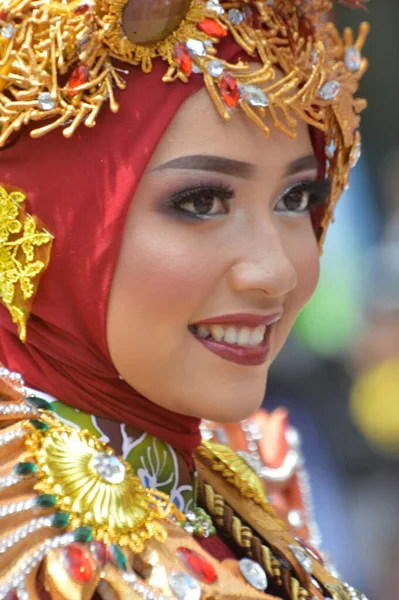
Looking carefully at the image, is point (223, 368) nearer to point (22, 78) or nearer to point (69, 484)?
point (69, 484)

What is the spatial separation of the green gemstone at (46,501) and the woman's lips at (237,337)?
1.09ft

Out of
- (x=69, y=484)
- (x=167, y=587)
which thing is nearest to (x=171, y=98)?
(x=69, y=484)

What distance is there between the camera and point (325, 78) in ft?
5.56

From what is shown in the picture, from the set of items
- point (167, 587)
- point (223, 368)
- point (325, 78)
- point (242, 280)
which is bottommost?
point (167, 587)

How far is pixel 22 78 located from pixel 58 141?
0.10 m

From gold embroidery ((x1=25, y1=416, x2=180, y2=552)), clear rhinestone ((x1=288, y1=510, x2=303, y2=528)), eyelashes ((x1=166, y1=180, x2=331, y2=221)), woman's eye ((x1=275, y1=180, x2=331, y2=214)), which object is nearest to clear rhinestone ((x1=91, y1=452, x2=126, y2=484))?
gold embroidery ((x1=25, y1=416, x2=180, y2=552))

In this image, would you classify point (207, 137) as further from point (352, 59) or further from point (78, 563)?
point (78, 563)

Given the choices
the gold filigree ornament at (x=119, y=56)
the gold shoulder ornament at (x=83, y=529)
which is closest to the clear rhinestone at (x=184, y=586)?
the gold shoulder ornament at (x=83, y=529)

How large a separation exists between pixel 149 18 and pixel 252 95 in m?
0.19

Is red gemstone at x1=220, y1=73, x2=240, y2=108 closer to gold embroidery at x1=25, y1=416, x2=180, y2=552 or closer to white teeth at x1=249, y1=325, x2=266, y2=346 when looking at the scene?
white teeth at x1=249, y1=325, x2=266, y2=346

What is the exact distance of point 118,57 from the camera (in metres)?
1.55

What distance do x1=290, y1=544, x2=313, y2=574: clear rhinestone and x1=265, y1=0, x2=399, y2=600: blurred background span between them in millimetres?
1937

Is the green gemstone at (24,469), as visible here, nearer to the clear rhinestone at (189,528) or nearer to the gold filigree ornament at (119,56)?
the clear rhinestone at (189,528)

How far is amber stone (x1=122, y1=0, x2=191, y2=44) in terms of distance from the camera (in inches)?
59.6
